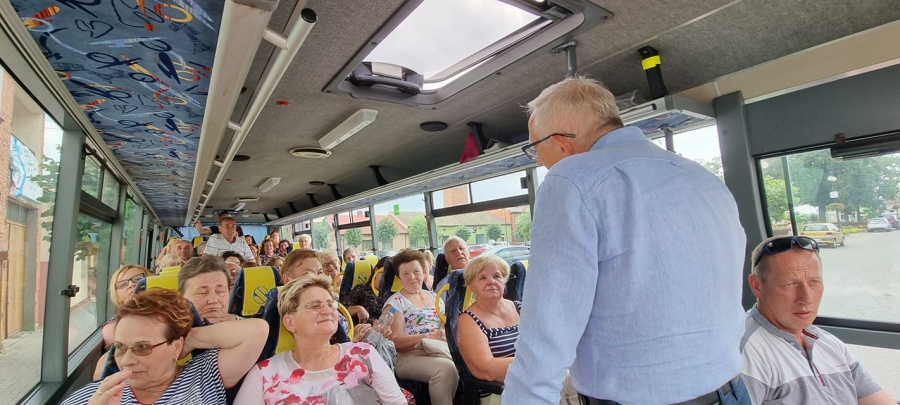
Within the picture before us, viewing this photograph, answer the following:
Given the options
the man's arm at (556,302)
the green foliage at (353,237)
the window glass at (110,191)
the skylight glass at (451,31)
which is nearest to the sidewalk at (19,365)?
the window glass at (110,191)

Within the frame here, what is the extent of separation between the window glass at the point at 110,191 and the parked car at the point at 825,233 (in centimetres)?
560

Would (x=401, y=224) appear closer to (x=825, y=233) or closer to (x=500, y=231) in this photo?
(x=500, y=231)

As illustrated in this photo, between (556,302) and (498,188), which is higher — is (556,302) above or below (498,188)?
below

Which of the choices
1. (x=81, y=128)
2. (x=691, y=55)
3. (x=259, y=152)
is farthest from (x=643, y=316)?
(x=259, y=152)

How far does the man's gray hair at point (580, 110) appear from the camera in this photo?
3.51 ft

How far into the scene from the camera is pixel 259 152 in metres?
5.09

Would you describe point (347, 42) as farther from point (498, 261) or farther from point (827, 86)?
point (827, 86)

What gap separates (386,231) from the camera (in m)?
8.63

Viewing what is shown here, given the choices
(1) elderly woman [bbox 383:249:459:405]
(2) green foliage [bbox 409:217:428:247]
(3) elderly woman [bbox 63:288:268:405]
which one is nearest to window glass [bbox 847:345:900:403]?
(1) elderly woman [bbox 383:249:459:405]

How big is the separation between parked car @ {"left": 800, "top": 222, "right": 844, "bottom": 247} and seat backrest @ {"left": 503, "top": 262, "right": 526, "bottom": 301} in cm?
178

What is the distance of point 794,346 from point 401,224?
6241 mm

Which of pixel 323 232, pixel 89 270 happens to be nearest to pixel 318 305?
pixel 89 270

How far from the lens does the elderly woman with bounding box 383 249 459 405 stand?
8.72 ft

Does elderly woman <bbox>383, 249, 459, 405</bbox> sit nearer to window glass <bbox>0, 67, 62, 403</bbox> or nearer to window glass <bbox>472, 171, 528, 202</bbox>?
window glass <bbox>472, 171, 528, 202</bbox>
